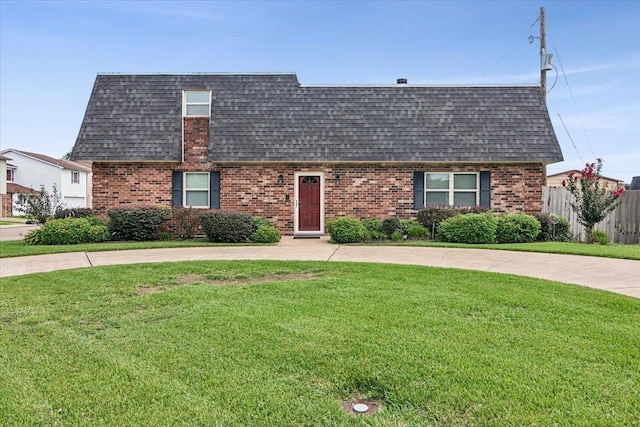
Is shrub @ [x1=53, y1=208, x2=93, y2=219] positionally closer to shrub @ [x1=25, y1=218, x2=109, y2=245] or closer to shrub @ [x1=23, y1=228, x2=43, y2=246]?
shrub @ [x1=25, y1=218, x2=109, y2=245]

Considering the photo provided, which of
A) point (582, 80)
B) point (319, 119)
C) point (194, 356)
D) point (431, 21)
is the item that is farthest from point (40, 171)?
point (194, 356)

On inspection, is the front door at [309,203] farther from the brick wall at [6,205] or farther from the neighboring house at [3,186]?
the brick wall at [6,205]

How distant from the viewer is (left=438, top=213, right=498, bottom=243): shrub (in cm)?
1402

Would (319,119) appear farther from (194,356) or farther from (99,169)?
(194,356)

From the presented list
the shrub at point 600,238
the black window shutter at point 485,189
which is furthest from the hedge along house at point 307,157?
the shrub at point 600,238

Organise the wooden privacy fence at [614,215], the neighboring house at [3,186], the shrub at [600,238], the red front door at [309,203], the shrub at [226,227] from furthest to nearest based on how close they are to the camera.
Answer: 1. the neighboring house at [3,186]
2. the red front door at [309,203]
3. the wooden privacy fence at [614,215]
4. the shrub at [600,238]
5. the shrub at [226,227]

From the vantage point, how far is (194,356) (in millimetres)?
4238

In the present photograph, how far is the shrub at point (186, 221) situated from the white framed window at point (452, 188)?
8.08 m

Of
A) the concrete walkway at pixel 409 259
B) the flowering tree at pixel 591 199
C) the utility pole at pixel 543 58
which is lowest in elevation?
the concrete walkway at pixel 409 259

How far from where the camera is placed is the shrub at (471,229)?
14.0 metres

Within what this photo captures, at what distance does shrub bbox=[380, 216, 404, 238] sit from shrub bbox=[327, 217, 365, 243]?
1136mm

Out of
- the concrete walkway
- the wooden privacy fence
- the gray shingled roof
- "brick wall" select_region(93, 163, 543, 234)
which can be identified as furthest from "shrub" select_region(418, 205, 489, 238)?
the concrete walkway

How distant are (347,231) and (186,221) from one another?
534cm

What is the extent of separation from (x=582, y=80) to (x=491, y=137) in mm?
8780
